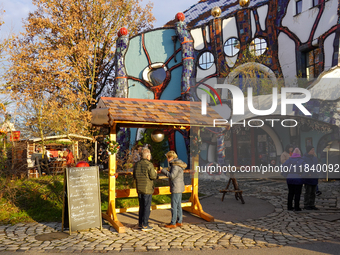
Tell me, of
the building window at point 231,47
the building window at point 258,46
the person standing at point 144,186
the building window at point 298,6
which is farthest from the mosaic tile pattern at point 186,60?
the person standing at point 144,186

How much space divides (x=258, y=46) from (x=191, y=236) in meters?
13.3

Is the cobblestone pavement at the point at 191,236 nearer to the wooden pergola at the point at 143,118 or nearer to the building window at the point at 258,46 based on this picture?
the wooden pergola at the point at 143,118

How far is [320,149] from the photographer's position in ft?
55.5

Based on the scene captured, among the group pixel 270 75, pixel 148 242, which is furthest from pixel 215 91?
pixel 148 242

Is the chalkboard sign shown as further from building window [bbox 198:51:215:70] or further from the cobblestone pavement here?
building window [bbox 198:51:215:70]

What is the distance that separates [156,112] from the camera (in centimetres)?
770

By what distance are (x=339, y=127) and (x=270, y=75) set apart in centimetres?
421

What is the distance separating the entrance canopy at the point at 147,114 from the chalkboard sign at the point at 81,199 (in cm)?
123

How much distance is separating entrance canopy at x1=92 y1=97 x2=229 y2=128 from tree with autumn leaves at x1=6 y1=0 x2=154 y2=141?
407 inches

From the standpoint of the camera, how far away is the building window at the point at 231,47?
17594 millimetres

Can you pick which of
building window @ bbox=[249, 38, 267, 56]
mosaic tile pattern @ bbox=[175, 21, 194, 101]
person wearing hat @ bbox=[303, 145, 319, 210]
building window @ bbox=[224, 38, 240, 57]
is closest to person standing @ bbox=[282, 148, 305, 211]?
person wearing hat @ bbox=[303, 145, 319, 210]

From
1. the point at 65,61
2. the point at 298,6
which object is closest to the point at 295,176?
the point at 298,6

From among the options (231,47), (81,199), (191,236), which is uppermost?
(231,47)

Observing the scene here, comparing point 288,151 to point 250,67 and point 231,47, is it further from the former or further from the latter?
point 231,47
